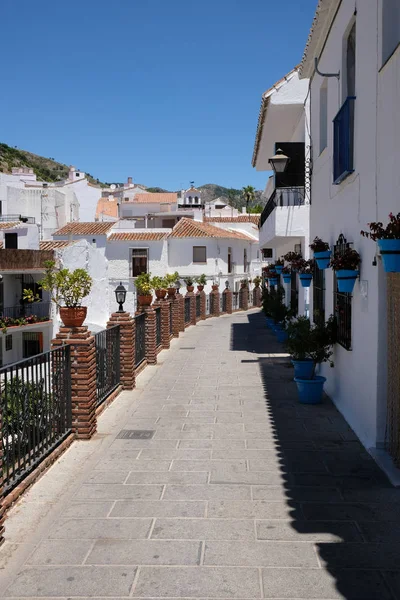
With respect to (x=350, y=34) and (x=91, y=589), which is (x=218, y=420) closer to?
(x=91, y=589)

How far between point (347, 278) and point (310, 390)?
9.04 ft

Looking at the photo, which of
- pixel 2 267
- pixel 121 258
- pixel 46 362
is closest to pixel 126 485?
pixel 46 362

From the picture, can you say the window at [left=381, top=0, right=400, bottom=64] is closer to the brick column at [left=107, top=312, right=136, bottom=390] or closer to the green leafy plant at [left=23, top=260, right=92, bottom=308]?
the green leafy plant at [left=23, top=260, right=92, bottom=308]

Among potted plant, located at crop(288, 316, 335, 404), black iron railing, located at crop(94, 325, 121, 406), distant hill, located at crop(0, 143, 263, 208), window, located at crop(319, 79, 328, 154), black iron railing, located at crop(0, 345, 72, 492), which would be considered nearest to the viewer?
black iron railing, located at crop(0, 345, 72, 492)

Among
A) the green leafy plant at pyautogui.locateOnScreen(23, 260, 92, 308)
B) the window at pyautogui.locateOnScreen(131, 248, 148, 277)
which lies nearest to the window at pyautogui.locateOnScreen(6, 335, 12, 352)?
the window at pyautogui.locateOnScreen(131, 248, 148, 277)

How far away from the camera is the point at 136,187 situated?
3430 inches

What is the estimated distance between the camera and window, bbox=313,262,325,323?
11.3 meters

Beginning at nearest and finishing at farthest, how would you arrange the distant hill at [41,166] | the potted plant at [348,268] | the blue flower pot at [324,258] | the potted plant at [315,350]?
the potted plant at [348,268] < the potted plant at [315,350] < the blue flower pot at [324,258] < the distant hill at [41,166]

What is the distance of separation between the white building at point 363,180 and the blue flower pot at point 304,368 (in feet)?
1.31

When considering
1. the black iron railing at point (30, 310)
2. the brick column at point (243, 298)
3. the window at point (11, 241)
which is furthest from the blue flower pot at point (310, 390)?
the window at point (11, 241)

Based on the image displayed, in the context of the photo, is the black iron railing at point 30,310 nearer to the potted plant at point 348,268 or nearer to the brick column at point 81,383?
the brick column at point 81,383

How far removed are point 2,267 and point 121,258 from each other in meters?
9.45

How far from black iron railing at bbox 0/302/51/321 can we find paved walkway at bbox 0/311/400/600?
29.0 m

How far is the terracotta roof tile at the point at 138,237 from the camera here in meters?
41.8
